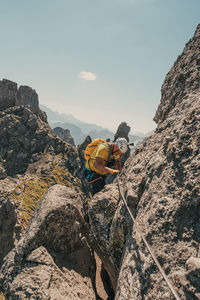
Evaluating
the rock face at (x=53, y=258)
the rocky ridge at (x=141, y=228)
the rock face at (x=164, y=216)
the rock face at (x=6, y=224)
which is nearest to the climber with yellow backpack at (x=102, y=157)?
the rocky ridge at (x=141, y=228)

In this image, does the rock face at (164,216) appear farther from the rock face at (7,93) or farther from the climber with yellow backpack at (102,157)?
the rock face at (7,93)

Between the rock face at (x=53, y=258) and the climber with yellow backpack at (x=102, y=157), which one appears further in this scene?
the climber with yellow backpack at (x=102, y=157)

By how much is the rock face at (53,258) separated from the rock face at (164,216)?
1.39 metres

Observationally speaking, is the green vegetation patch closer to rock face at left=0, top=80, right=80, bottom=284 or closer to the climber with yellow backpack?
rock face at left=0, top=80, right=80, bottom=284

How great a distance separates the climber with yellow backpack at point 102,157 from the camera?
1313 centimetres

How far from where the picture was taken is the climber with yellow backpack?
43.1 feet

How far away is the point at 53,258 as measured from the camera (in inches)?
400

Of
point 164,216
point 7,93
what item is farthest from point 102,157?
point 7,93

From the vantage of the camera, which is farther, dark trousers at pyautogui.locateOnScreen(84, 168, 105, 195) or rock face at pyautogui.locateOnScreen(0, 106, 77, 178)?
rock face at pyautogui.locateOnScreen(0, 106, 77, 178)

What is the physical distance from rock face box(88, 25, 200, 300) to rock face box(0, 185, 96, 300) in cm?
139

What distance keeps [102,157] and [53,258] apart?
675cm

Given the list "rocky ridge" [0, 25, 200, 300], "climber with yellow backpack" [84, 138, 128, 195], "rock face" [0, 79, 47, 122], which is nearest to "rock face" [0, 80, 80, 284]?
"rock face" [0, 79, 47, 122]

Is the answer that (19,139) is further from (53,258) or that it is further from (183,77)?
(183,77)

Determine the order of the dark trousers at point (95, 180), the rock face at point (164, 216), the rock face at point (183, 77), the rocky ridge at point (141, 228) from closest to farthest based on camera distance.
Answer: the rock face at point (164, 216) < the rocky ridge at point (141, 228) < the rock face at point (183, 77) < the dark trousers at point (95, 180)
